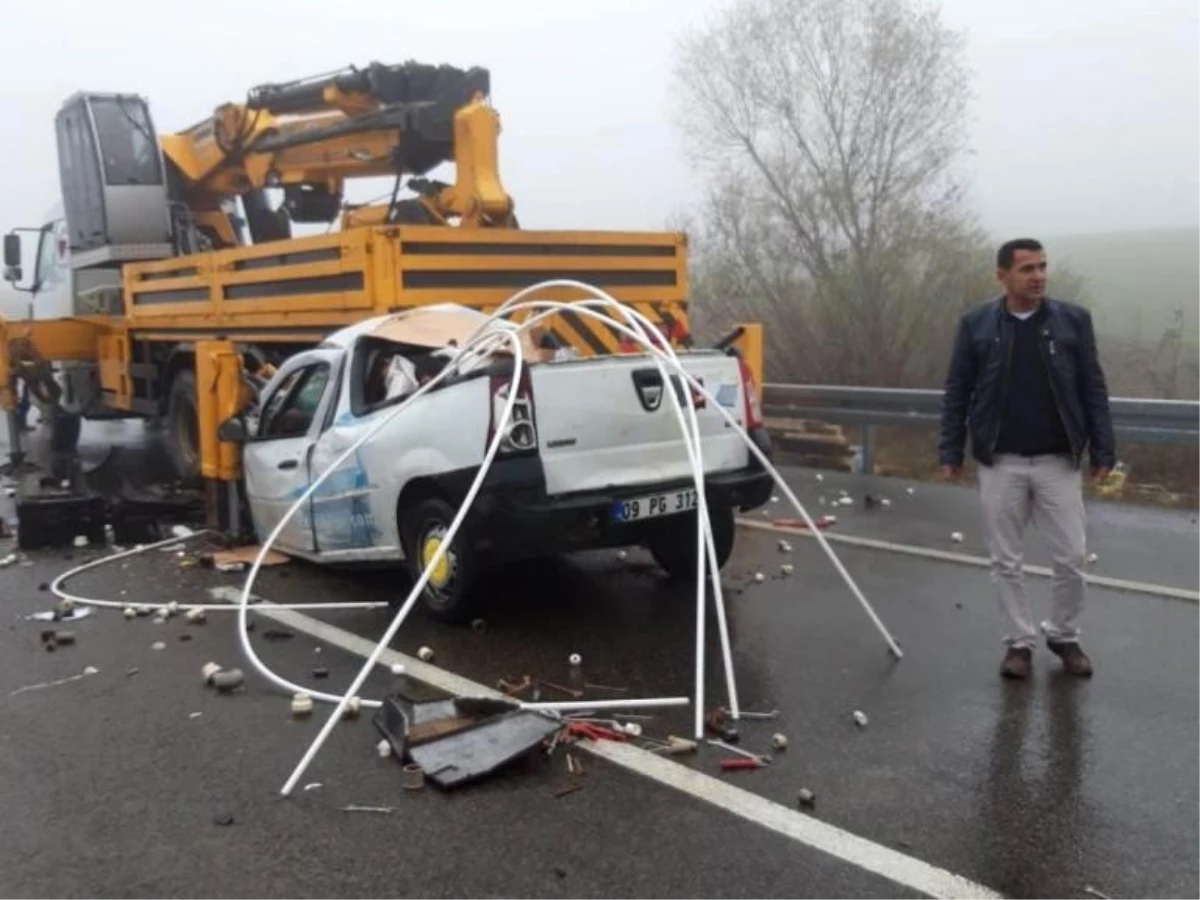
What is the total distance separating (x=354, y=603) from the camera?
22.8 ft

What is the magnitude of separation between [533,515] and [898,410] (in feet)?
20.4

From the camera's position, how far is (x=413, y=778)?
4.27 meters

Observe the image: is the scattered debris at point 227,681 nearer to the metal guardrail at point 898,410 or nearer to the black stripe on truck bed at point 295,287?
the black stripe on truck bed at point 295,287

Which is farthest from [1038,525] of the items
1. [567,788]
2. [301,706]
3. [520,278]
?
[520,278]

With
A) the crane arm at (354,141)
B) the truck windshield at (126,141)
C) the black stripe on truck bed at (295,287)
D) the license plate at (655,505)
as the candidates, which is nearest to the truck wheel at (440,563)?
the license plate at (655,505)

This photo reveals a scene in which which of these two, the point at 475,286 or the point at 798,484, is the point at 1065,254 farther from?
the point at 475,286

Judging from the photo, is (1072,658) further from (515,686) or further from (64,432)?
(64,432)

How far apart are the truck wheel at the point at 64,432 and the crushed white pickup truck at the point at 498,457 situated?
842 centimetres

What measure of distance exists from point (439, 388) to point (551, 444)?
0.72 meters

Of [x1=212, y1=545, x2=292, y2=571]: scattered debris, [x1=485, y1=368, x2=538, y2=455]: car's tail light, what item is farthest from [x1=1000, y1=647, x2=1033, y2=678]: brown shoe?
[x1=212, y1=545, x2=292, y2=571]: scattered debris

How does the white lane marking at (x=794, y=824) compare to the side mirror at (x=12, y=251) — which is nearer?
the white lane marking at (x=794, y=824)

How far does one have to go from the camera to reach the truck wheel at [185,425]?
11289 millimetres

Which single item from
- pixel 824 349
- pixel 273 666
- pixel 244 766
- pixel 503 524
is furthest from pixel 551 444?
pixel 824 349

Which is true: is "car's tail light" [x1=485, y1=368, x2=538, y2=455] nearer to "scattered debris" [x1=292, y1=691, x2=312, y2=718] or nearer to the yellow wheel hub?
the yellow wheel hub
